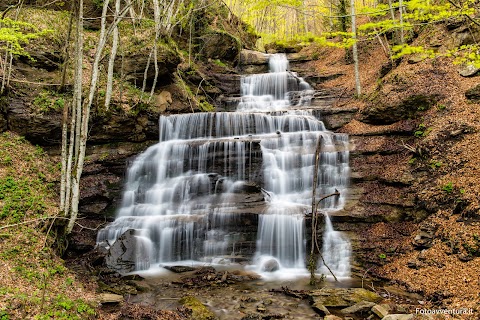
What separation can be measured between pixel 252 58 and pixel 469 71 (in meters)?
16.3

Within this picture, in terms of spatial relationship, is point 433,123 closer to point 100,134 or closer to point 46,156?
point 100,134

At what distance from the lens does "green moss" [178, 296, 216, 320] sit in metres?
7.15

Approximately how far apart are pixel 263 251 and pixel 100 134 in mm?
8773

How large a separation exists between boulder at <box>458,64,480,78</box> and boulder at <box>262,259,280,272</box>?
36.3 feet

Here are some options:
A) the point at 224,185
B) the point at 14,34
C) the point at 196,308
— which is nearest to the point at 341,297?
the point at 196,308

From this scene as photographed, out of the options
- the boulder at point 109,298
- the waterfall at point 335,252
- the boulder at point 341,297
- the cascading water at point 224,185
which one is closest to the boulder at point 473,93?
the cascading water at point 224,185

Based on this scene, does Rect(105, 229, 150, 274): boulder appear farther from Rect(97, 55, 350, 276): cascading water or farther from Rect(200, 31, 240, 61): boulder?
Rect(200, 31, 240, 61): boulder

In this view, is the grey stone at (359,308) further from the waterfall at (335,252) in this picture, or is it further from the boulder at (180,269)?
the boulder at (180,269)

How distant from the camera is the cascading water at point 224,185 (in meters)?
10.8

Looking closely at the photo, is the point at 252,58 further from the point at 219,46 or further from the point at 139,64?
the point at 139,64

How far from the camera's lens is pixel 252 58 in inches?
1043

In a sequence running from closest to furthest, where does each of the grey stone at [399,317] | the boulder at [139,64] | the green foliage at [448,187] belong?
the grey stone at [399,317] → the green foliage at [448,187] → the boulder at [139,64]

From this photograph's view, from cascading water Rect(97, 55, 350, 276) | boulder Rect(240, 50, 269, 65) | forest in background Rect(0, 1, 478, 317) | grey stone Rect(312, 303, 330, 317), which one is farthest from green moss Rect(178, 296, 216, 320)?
boulder Rect(240, 50, 269, 65)

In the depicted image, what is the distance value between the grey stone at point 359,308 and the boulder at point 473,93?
8990mm
